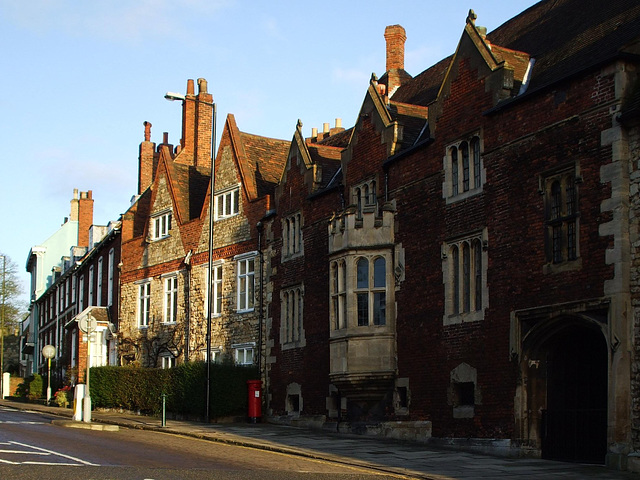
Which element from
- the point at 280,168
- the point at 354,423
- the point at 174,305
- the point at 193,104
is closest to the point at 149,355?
the point at 174,305

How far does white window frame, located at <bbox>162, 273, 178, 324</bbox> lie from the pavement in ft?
27.5

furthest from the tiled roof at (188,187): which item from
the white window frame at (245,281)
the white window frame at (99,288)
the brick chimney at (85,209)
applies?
the brick chimney at (85,209)

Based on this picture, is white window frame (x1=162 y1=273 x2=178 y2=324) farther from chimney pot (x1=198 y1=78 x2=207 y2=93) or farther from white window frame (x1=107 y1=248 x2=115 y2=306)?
chimney pot (x1=198 y1=78 x2=207 y2=93)

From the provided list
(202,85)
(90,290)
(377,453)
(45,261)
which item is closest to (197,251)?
(202,85)

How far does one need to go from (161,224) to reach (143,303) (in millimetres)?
3733

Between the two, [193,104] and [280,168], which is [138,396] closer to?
[280,168]

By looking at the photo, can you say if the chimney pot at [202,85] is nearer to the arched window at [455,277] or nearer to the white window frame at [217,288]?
the white window frame at [217,288]

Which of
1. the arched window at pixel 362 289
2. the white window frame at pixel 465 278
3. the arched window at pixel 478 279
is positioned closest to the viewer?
the white window frame at pixel 465 278

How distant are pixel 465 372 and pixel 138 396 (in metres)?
17.1

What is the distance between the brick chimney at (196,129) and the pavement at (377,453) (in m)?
15.9

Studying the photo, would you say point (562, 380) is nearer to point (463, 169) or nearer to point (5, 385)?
point (463, 169)

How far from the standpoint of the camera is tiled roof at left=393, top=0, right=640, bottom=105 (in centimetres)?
2105

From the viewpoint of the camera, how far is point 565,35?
24.1m

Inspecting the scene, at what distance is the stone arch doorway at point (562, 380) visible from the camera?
2053cm
